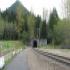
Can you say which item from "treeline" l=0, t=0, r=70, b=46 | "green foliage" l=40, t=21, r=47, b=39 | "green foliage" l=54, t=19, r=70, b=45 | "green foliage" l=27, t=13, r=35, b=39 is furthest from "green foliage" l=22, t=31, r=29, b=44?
"green foliage" l=54, t=19, r=70, b=45

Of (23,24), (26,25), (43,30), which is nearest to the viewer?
(43,30)

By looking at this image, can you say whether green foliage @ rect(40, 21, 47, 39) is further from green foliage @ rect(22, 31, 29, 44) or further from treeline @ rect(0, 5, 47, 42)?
green foliage @ rect(22, 31, 29, 44)

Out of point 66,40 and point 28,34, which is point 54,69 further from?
point 28,34

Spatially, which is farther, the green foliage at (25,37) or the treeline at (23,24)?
the green foliage at (25,37)

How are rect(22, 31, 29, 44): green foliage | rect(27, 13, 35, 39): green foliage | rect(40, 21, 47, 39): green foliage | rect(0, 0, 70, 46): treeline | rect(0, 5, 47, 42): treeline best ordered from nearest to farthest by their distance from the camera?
1. rect(0, 0, 70, 46): treeline
2. rect(0, 5, 47, 42): treeline
3. rect(40, 21, 47, 39): green foliage
4. rect(22, 31, 29, 44): green foliage
5. rect(27, 13, 35, 39): green foliage

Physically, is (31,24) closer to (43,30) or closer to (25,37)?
(25,37)

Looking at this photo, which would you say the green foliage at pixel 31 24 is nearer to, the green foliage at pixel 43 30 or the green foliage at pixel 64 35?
the green foliage at pixel 43 30

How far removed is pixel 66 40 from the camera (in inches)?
2980

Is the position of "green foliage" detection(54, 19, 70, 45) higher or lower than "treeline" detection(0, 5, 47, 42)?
lower

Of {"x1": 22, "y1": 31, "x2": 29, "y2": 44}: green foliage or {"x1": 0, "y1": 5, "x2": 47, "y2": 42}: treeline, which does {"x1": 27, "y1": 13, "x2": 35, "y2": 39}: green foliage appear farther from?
{"x1": 22, "y1": 31, "x2": 29, "y2": 44}: green foliage

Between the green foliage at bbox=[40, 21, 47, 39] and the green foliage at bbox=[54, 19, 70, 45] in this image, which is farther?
the green foliage at bbox=[40, 21, 47, 39]

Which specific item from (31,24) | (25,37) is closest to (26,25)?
(31,24)

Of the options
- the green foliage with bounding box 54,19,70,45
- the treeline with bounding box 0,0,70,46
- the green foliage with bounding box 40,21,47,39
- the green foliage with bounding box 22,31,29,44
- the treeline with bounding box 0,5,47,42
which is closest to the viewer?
the green foliage with bounding box 54,19,70,45

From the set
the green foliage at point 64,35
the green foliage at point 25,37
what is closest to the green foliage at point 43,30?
the green foliage at point 25,37
